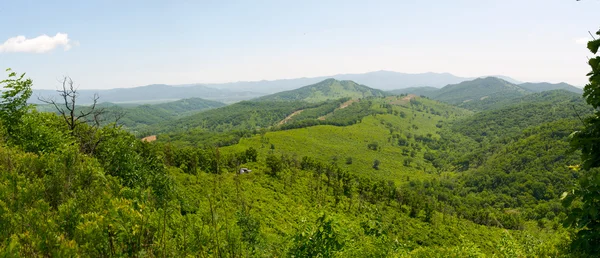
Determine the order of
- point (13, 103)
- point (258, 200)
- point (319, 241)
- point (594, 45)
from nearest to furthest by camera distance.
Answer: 1. point (594, 45)
2. point (319, 241)
3. point (13, 103)
4. point (258, 200)

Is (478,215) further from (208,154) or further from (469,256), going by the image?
(469,256)

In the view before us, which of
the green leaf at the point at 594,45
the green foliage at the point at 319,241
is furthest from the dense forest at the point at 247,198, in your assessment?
the green leaf at the point at 594,45

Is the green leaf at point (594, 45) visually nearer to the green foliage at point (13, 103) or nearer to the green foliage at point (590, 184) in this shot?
the green foliage at point (590, 184)

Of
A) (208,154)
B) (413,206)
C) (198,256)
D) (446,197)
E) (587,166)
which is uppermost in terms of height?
(587,166)

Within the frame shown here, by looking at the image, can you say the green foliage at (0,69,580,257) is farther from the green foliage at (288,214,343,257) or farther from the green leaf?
the green leaf

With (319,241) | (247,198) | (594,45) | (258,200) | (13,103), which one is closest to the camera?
(594,45)

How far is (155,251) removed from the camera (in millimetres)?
4941

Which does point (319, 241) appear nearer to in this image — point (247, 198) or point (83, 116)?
point (83, 116)

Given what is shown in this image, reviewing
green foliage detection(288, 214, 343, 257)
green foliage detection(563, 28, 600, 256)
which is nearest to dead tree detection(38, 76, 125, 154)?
green foliage detection(288, 214, 343, 257)

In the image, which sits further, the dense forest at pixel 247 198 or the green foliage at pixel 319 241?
the green foliage at pixel 319 241

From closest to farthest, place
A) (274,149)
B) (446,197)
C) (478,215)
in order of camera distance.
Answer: (478,215)
(446,197)
(274,149)

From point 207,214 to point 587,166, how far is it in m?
6.51

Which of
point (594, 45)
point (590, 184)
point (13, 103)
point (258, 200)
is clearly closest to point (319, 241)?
point (590, 184)

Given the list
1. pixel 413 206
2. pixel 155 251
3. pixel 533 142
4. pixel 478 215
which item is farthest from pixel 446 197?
pixel 155 251
